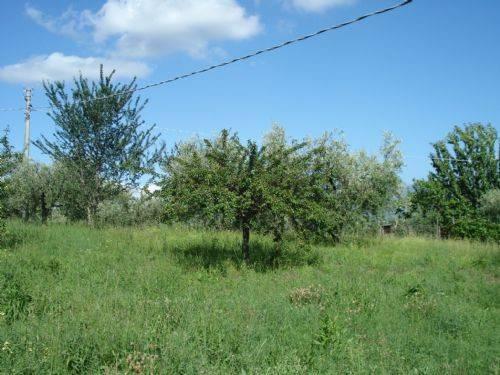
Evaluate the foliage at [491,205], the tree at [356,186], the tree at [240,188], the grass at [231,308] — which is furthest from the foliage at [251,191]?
the foliage at [491,205]

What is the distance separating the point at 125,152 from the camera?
20.2 metres

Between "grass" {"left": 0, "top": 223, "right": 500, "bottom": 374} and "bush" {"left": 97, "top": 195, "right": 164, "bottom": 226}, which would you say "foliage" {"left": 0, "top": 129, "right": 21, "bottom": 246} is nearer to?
"grass" {"left": 0, "top": 223, "right": 500, "bottom": 374}

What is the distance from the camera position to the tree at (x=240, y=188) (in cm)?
1141

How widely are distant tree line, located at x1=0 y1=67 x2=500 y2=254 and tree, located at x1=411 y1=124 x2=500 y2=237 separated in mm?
72

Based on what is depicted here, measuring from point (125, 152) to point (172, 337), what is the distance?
51.9 ft

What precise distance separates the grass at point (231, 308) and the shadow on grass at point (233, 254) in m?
0.06

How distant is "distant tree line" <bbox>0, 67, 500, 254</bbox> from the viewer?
39.2 feet

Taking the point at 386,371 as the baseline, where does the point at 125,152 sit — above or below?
above

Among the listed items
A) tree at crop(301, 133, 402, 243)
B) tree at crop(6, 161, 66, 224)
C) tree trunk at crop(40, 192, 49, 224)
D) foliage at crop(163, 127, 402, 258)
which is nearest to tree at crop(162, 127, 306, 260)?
foliage at crop(163, 127, 402, 258)

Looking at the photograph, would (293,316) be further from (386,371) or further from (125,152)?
(125,152)

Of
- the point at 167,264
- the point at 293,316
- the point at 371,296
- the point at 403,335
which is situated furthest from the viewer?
the point at 167,264

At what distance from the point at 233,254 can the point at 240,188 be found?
237cm

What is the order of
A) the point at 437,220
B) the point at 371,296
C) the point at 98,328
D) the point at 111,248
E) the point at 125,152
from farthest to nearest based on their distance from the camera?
1. the point at 437,220
2. the point at 125,152
3. the point at 111,248
4. the point at 371,296
5. the point at 98,328

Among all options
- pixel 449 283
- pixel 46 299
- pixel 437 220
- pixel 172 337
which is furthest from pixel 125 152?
pixel 437 220
